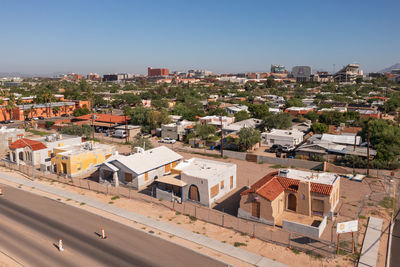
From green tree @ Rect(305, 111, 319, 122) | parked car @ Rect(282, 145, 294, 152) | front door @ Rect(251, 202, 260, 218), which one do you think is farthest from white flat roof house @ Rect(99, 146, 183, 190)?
green tree @ Rect(305, 111, 319, 122)

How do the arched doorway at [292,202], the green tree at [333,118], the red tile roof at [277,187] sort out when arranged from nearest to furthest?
the red tile roof at [277,187]
the arched doorway at [292,202]
the green tree at [333,118]

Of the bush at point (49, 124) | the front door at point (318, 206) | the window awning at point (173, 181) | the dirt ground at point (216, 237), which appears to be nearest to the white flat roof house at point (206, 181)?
the window awning at point (173, 181)

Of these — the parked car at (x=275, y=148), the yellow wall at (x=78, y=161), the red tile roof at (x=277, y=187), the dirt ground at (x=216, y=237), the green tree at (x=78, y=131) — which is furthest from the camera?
the green tree at (x=78, y=131)

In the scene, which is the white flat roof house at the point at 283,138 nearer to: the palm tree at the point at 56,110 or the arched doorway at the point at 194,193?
the arched doorway at the point at 194,193

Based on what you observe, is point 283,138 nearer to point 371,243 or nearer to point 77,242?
point 371,243

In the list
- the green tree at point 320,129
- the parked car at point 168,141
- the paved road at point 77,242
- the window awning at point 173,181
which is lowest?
the paved road at point 77,242

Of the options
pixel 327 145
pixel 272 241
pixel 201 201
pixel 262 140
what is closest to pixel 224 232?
pixel 272 241

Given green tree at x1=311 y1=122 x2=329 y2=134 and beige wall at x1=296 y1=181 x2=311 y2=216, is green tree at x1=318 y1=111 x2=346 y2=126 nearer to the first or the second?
green tree at x1=311 y1=122 x2=329 y2=134

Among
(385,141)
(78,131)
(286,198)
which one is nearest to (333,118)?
(385,141)
